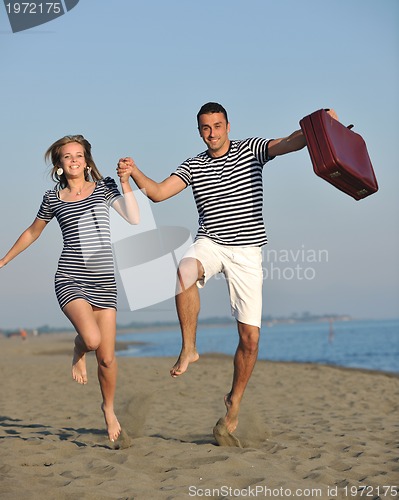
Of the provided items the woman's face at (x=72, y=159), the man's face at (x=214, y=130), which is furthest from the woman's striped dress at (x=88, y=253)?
the man's face at (x=214, y=130)

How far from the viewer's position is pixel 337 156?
5.23m

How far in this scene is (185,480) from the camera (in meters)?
4.84

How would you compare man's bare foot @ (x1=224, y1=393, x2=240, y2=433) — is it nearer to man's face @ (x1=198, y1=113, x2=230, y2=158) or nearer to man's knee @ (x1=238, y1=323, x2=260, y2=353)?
man's knee @ (x1=238, y1=323, x2=260, y2=353)

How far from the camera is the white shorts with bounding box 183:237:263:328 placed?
5.82 m

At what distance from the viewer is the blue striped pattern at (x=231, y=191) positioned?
19.0ft

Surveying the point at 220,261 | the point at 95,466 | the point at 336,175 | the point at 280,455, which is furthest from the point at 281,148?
the point at 95,466

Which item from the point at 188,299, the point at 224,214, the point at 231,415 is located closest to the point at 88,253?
the point at 188,299

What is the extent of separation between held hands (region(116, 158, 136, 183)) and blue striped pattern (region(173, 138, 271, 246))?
0.50 meters

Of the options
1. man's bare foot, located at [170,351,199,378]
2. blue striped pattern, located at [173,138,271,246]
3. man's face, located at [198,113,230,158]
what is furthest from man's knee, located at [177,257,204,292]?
man's face, located at [198,113,230,158]

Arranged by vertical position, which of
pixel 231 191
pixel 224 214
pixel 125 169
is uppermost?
pixel 125 169

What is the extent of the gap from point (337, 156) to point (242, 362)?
201 cm

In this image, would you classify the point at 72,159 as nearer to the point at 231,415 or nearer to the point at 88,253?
the point at 88,253

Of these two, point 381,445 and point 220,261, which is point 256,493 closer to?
point 220,261

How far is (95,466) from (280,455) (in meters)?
1.58
